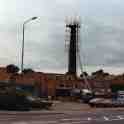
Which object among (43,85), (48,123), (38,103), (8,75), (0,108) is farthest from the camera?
(43,85)

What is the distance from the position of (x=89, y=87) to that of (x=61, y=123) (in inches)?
2162

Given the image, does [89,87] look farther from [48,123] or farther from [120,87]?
[48,123]

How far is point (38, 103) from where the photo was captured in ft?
144

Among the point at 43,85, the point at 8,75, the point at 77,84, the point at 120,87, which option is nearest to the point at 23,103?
the point at 8,75

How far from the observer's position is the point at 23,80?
63719mm

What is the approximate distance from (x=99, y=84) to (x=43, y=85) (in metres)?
17.2

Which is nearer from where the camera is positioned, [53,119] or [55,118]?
[53,119]

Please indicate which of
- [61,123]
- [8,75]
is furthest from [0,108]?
[8,75]

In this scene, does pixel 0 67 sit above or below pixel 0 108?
above

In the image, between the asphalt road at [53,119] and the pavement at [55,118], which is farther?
the pavement at [55,118]

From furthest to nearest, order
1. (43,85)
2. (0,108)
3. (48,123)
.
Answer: (43,85) < (0,108) < (48,123)

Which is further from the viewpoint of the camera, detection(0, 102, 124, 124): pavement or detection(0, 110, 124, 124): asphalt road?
detection(0, 102, 124, 124): pavement

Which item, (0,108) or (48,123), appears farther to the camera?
(0,108)

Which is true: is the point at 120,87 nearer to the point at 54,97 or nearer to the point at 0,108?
the point at 54,97
